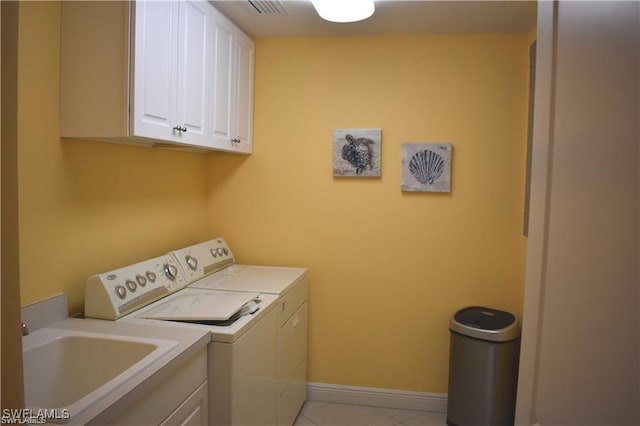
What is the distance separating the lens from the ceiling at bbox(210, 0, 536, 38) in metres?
2.29

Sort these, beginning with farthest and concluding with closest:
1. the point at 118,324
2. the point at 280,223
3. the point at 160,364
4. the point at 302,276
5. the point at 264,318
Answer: the point at 280,223
the point at 302,276
the point at 264,318
the point at 118,324
the point at 160,364

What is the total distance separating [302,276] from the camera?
2.73m

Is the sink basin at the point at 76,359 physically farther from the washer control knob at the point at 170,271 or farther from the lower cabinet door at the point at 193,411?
the washer control knob at the point at 170,271

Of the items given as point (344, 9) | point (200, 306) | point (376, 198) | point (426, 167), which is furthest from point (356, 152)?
point (200, 306)

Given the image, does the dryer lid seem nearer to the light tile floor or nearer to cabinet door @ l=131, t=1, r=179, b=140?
cabinet door @ l=131, t=1, r=179, b=140

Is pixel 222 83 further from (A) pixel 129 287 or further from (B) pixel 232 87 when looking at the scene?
(A) pixel 129 287

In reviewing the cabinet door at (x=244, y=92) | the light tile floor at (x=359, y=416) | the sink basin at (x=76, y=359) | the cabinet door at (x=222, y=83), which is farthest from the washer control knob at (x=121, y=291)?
the light tile floor at (x=359, y=416)

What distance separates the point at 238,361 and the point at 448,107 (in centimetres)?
197

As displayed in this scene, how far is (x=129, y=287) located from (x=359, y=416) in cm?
168

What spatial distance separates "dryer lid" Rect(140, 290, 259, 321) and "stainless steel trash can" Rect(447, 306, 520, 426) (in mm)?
1233

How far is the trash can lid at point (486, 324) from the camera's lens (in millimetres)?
2363

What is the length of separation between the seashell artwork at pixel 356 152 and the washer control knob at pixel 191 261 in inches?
40.9

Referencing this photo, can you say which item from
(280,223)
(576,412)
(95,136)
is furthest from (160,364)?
(280,223)

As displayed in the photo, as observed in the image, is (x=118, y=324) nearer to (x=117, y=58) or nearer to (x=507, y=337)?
(x=117, y=58)
